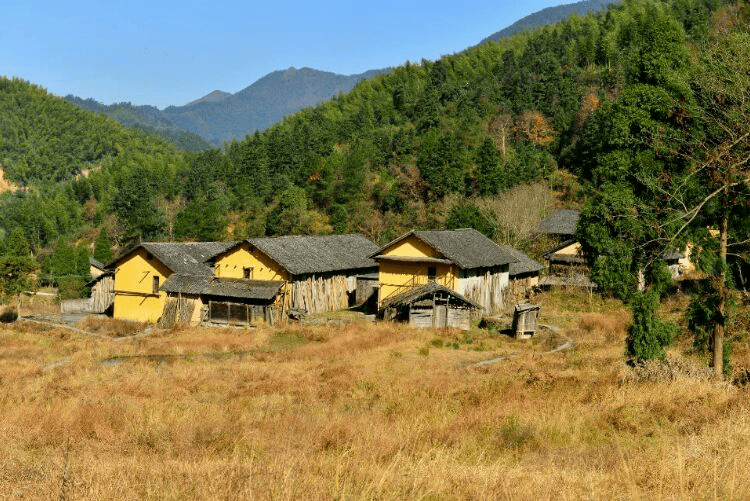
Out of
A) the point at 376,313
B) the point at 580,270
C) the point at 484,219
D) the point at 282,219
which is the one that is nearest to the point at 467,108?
the point at 282,219

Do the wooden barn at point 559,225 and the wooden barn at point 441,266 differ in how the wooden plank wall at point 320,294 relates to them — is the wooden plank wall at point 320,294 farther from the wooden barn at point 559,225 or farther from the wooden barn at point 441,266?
the wooden barn at point 559,225

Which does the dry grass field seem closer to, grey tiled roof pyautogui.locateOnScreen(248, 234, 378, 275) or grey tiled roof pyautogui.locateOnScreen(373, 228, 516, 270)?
grey tiled roof pyautogui.locateOnScreen(373, 228, 516, 270)

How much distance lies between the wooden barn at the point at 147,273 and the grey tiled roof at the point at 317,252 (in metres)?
3.76

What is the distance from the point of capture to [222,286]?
43219 mm

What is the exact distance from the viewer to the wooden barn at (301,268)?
4278 centimetres

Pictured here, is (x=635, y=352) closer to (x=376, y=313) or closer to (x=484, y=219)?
(x=376, y=313)

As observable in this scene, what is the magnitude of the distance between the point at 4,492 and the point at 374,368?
17185 millimetres

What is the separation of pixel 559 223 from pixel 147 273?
122 ft

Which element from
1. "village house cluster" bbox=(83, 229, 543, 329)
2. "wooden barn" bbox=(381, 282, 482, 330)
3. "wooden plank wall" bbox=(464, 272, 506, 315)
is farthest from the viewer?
"wooden plank wall" bbox=(464, 272, 506, 315)

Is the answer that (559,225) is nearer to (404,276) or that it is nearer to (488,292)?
(488,292)

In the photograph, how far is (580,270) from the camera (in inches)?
2117

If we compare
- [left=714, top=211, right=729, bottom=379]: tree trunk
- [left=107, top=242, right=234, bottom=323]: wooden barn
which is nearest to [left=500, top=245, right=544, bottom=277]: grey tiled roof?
[left=107, top=242, right=234, bottom=323]: wooden barn

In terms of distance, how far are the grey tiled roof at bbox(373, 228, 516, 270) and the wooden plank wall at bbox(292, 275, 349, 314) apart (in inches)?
186

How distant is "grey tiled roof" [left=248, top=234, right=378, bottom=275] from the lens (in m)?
43.0
